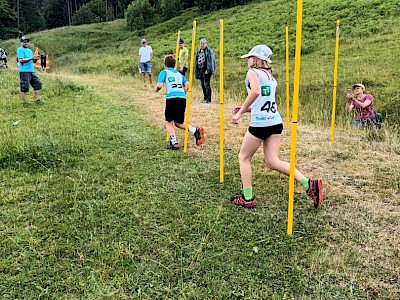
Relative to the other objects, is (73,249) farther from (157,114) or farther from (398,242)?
(157,114)

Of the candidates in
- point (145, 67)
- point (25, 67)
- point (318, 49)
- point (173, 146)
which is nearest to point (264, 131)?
point (173, 146)

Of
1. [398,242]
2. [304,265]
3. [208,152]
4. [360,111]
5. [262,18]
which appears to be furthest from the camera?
[262,18]

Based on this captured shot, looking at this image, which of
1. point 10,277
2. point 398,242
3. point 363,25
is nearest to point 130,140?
point 10,277

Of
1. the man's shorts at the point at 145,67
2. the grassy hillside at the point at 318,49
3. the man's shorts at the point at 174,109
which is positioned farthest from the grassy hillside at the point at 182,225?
the man's shorts at the point at 145,67

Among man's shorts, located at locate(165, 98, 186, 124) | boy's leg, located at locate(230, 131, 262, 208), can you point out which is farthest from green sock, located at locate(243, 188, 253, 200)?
man's shorts, located at locate(165, 98, 186, 124)

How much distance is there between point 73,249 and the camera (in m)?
3.60

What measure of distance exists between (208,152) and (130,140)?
1551mm

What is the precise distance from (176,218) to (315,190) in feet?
5.14

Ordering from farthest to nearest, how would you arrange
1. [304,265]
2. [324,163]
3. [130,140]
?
[130,140]
[324,163]
[304,265]

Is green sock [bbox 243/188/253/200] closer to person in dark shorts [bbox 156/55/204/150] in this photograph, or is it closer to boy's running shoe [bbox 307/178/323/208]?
boy's running shoe [bbox 307/178/323/208]

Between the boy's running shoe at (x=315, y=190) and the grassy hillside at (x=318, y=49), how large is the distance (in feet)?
18.0

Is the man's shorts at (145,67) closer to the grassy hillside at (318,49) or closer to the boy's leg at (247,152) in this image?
the grassy hillside at (318,49)

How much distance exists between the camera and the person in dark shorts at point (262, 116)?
4.23 metres

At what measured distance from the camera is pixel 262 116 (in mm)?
4293
